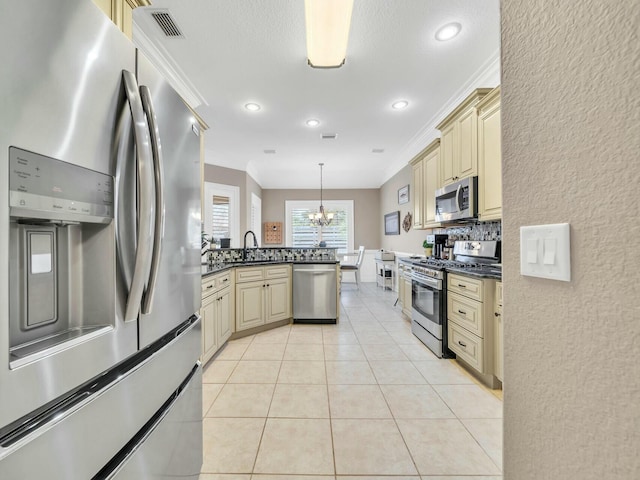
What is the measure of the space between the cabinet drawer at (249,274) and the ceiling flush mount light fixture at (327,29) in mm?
2258

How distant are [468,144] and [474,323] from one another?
1790mm

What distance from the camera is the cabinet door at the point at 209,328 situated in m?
2.42

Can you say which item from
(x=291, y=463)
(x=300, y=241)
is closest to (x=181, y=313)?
(x=291, y=463)

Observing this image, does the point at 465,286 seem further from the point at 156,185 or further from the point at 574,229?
the point at 156,185

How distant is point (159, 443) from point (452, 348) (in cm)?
253

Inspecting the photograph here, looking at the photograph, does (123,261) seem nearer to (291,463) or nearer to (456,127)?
(291,463)

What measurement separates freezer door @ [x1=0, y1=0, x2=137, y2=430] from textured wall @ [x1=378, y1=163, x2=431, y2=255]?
4.61 m

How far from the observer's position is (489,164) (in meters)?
2.58

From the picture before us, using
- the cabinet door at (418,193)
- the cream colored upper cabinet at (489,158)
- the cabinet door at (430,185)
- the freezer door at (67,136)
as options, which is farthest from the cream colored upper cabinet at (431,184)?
the freezer door at (67,136)

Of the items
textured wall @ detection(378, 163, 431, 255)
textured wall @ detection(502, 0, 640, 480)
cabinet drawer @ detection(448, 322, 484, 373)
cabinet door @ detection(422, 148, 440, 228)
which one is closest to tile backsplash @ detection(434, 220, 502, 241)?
cabinet door @ detection(422, 148, 440, 228)

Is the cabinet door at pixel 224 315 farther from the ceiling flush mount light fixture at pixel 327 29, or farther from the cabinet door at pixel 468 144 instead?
the cabinet door at pixel 468 144

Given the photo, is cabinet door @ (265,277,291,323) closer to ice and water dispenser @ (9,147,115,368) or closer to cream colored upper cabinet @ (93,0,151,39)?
cream colored upper cabinet @ (93,0,151,39)

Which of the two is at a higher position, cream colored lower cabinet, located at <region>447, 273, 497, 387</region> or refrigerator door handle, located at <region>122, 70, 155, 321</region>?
refrigerator door handle, located at <region>122, 70, 155, 321</region>

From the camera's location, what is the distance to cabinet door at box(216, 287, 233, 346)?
2809mm
